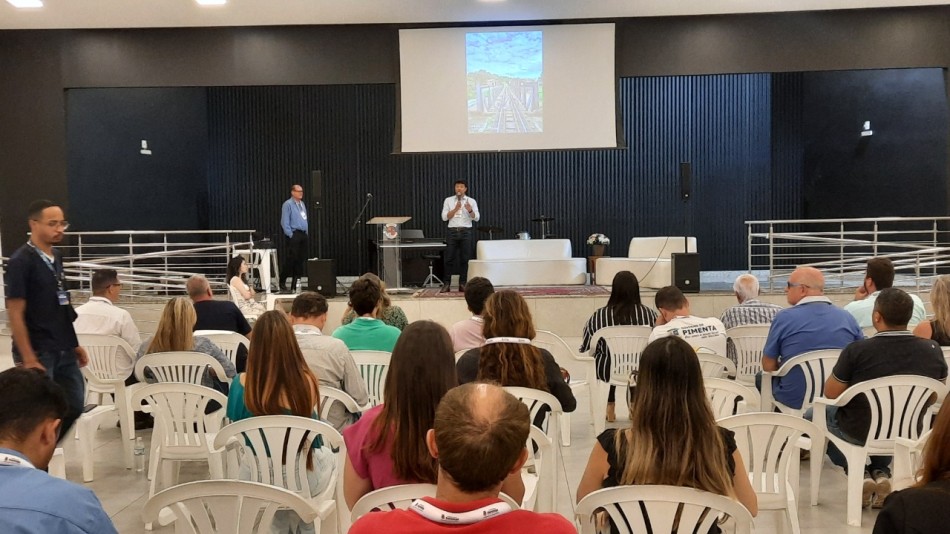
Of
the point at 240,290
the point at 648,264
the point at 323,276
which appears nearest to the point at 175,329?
the point at 240,290

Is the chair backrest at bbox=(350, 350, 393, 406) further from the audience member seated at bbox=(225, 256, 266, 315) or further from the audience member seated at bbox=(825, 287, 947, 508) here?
the audience member seated at bbox=(225, 256, 266, 315)

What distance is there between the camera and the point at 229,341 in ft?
16.8

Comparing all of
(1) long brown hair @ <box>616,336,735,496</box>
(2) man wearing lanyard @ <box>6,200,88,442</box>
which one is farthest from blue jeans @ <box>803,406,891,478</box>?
(2) man wearing lanyard @ <box>6,200,88,442</box>

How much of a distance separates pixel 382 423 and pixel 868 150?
11.8 m

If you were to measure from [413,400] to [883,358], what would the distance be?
7.81 ft

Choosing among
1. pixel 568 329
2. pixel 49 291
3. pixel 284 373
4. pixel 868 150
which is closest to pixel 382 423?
pixel 284 373

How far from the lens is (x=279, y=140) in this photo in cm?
1514

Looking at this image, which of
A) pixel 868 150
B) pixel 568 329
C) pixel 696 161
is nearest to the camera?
pixel 568 329

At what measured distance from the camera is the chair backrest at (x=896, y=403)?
349 cm

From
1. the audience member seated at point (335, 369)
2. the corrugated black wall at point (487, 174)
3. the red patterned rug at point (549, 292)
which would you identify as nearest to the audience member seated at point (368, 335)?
the audience member seated at point (335, 369)

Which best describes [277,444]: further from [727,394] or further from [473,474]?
[727,394]

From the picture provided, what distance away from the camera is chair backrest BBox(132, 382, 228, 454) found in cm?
371

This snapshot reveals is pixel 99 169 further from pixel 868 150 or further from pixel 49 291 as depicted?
pixel 868 150

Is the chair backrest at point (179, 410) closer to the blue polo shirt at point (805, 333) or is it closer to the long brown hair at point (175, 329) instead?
the long brown hair at point (175, 329)
